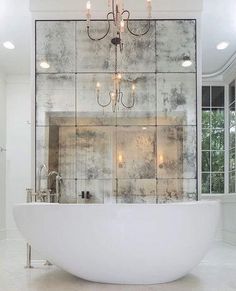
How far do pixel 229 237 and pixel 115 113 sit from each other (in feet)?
8.66

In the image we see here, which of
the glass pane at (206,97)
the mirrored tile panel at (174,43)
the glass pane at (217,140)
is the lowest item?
the glass pane at (217,140)

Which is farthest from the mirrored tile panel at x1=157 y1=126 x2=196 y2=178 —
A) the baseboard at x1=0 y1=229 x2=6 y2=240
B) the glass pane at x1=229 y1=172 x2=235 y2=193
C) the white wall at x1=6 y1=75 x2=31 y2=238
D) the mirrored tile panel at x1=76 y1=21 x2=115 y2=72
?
the baseboard at x1=0 y1=229 x2=6 y2=240

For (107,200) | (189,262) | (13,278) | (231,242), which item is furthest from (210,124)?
(13,278)

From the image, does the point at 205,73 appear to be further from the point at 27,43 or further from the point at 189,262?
the point at 189,262

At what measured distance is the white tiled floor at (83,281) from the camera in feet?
9.61

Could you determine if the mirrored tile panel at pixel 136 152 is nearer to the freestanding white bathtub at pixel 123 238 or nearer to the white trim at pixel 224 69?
the freestanding white bathtub at pixel 123 238

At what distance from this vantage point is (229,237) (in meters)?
5.67

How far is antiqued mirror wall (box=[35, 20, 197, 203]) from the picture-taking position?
13.5 feet

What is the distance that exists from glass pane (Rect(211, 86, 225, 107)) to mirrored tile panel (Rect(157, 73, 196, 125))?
7.26ft

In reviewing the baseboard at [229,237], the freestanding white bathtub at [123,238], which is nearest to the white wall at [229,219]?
the baseboard at [229,237]

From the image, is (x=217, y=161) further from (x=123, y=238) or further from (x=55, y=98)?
(x=123, y=238)

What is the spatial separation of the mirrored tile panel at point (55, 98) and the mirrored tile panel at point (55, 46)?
9cm

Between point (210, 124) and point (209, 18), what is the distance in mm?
2229

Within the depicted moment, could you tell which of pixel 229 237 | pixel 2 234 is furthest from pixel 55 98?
pixel 229 237
